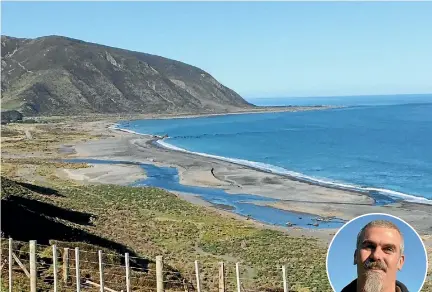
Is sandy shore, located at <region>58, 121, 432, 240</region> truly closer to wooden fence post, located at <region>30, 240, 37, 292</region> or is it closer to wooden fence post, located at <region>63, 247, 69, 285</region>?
wooden fence post, located at <region>63, 247, 69, 285</region>

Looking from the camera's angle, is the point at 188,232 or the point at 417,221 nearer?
the point at 188,232

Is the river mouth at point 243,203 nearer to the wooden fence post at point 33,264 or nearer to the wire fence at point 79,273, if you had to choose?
the wire fence at point 79,273

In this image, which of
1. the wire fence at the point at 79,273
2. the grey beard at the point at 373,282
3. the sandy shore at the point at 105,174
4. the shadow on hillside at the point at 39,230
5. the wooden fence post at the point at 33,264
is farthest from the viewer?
the sandy shore at the point at 105,174

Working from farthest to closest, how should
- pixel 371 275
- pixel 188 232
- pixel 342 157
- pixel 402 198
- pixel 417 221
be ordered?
1. pixel 342 157
2. pixel 402 198
3. pixel 417 221
4. pixel 188 232
5. pixel 371 275

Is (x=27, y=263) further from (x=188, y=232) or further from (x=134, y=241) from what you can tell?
(x=188, y=232)

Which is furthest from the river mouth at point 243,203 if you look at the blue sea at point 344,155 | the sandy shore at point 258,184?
the blue sea at point 344,155

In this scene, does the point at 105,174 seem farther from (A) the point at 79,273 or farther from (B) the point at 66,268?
(A) the point at 79,273

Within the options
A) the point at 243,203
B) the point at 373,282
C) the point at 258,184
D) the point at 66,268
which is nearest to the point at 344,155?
the point at 258,184

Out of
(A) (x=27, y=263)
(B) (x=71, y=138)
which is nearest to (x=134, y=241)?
(A) (x=27, y=263)
